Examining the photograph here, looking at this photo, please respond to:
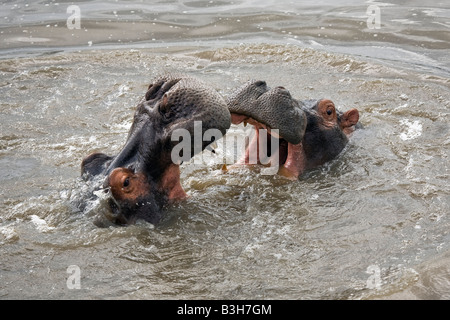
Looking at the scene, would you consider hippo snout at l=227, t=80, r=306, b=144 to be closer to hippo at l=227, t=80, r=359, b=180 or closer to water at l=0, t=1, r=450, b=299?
hippo at l=227, t=80, r=359, b=180

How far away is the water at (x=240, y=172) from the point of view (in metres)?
3.76

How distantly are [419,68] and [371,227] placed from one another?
11.9 ft

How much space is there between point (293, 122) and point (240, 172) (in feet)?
2.08

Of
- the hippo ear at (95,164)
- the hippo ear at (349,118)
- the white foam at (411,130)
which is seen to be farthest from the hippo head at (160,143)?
the white foam at (411,130)

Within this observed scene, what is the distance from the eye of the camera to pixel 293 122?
14.8 ft

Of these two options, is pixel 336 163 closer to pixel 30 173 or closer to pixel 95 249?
pixel 95 249

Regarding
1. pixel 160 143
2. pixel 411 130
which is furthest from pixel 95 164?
pixel 411 130

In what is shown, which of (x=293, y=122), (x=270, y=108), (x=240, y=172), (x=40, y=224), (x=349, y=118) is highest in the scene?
(x=270, y=108)

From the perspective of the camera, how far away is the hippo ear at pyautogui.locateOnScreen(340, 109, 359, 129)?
5.33 metres

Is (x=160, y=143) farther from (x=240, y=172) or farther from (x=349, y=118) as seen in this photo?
(x=349, y=118)

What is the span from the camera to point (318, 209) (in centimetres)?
459

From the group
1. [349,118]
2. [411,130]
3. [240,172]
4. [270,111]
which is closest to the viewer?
[270,111]

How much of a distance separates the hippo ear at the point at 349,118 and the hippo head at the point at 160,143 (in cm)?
173

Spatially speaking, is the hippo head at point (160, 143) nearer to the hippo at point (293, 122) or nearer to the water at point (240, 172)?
the water at point (240, 172)
